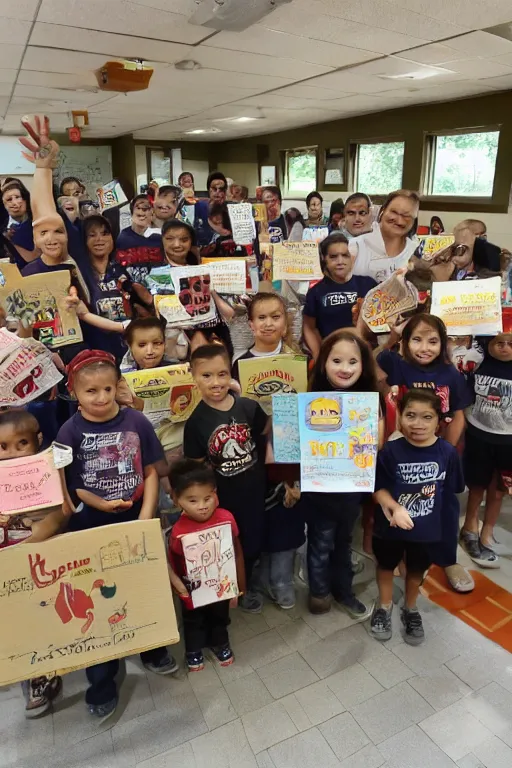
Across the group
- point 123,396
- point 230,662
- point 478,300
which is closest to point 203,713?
point 230,662

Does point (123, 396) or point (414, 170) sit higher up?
point (414, 170)

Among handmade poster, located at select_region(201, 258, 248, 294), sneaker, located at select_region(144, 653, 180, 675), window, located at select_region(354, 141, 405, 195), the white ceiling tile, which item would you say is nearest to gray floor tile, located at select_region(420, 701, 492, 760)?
sneaker, located at select_region(144, 653, 180, 675)

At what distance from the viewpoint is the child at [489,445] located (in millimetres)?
2391

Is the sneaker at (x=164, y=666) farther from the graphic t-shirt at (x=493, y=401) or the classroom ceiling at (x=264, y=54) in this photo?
the classroom ceiling at (x=264, y=54)

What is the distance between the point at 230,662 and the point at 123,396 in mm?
1073

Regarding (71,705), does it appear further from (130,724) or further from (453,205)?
(453,205)

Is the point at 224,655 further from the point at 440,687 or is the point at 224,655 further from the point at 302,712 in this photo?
the point at 440,687

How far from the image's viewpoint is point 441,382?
85.4 inches

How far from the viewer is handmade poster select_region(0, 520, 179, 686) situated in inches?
59.6

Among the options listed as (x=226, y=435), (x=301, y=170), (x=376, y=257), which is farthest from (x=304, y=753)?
(x=301, y=170)

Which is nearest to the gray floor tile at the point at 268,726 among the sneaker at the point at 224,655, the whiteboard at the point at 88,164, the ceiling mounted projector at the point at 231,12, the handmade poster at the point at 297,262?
the sneaker at the point at 224,655

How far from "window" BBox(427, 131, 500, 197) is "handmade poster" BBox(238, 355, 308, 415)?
5826 millimetres

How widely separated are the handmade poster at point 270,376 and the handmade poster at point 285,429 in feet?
0.59

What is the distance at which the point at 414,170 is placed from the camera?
746 centimetres
